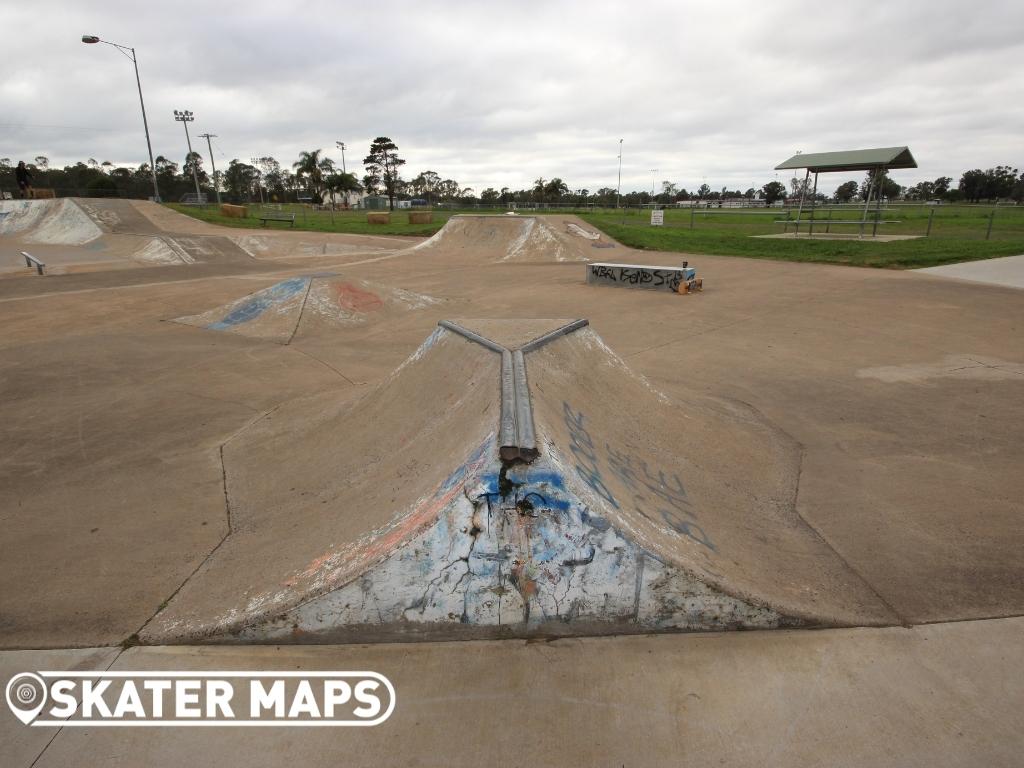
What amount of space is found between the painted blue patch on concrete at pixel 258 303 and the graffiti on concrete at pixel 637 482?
822 centimetres

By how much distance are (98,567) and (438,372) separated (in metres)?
2.73

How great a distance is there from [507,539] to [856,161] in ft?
86.4

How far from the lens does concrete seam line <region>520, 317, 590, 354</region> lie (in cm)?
440

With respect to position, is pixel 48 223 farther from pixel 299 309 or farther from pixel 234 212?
pixel 299 309

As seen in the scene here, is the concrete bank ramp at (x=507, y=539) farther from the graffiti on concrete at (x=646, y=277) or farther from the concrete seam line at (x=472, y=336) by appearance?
the graffiti on concrete at (x=646, y=277)

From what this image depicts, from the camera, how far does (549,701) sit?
2.39m

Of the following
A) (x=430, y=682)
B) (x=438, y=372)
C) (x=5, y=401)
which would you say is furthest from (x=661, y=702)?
(x=5, y=401)

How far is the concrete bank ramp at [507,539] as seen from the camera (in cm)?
271

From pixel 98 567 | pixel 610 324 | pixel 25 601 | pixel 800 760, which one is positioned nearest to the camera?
pixel 800 760

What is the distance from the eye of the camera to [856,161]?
22406 mm

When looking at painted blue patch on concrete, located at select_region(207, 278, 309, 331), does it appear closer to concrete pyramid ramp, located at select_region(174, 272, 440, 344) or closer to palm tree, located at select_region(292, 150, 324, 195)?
concrete pyramid ramp, located at select_region(174, 272, 440, 344)

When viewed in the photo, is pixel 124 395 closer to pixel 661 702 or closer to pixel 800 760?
pixel 661 702

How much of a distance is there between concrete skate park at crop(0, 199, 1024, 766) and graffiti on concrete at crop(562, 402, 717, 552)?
0.03 metres

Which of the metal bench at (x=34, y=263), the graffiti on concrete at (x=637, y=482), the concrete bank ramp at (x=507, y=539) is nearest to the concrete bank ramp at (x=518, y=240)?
the metal bench at (x=34, y=263)
